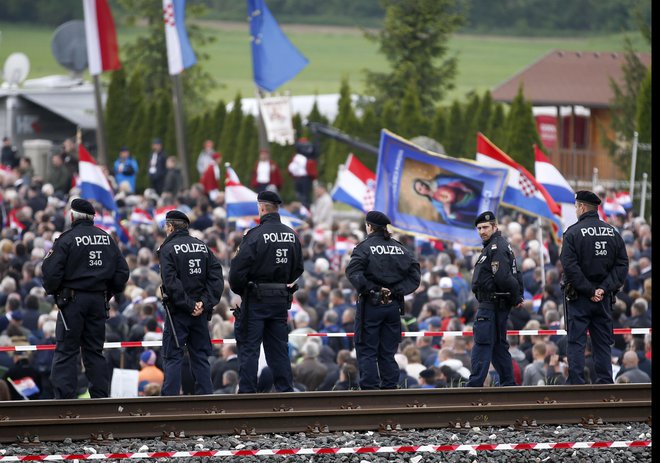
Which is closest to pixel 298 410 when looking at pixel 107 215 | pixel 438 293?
pixel 438 293

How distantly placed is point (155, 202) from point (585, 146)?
20920 millimetres

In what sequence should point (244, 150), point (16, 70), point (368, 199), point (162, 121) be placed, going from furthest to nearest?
point (16, 70), point (162, 121), point (244, 150), point (368, 199)

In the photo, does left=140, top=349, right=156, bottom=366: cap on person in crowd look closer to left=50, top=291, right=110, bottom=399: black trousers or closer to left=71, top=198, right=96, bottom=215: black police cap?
left=50, top=291, right=110, bottom=399: black trousers

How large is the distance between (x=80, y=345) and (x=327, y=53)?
8627 cm

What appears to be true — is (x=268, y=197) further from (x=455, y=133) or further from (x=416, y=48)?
(x=416, y=48)

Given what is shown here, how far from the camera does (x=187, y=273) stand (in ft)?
45.3

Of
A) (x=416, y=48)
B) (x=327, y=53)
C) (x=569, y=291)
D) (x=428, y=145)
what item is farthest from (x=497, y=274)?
(x=327, y=53)

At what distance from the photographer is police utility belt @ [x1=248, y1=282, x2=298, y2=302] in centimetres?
1383

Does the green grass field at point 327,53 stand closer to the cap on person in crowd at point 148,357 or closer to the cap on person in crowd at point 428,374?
the cap on person in crowd at point 148,357

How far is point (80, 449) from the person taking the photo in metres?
11.6

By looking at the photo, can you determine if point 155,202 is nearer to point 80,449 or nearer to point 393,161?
point 393,161

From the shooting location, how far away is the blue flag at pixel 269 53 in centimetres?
3241

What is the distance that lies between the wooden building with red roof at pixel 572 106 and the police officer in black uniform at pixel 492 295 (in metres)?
26.5

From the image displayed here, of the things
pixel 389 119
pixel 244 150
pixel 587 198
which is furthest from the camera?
pixel 244 150
